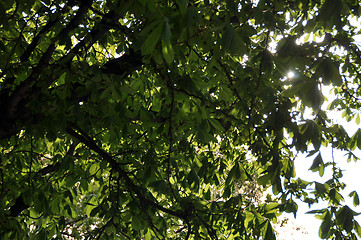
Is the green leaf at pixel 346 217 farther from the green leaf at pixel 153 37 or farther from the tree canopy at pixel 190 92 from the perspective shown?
the green leaf at pixel 153 37

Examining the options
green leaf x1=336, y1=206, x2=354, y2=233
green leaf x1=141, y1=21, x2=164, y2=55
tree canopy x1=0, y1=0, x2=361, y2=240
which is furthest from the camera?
green leaf x1=336, y1=206, x2=354, y2=233

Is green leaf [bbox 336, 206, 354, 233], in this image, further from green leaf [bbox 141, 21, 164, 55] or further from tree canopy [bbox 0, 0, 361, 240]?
green leaf [bbox 141, 21, 164, 55]

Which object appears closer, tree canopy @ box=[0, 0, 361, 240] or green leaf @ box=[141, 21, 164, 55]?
green leaf @ box=[141, 21, 164, 55]

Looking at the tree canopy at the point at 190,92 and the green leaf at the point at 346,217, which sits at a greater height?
the tree canopy at the point at 190,92

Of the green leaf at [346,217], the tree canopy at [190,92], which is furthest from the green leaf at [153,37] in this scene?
the green leaf at [346,217]

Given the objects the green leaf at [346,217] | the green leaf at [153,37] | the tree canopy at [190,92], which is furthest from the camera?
the green leaf at [346,217]

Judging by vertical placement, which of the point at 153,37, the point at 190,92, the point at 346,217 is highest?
the point at 190,92

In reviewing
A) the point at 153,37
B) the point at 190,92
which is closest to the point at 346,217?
the point at 190,92

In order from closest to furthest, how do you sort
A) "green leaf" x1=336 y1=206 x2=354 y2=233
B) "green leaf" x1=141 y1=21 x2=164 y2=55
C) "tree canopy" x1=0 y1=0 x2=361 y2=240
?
"green leaf" x1=141 y1=21 x2=164 y2=55 → "tree canopy" x1=0 y1=0 x2=361 y2=240 → "green leaf" x1=336 y1=206 x2=354 y2=233

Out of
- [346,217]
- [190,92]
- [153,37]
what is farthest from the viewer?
[190,92]

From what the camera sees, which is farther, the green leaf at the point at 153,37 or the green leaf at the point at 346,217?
the green leaf at the point at 346,217

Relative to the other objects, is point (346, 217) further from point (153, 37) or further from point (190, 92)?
point (153, 37)

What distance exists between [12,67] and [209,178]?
10.0 feet

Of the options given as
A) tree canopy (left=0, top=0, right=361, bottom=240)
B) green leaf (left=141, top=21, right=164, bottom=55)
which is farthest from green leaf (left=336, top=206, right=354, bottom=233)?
green leaf (left=141, top=21, right=164, bottom=55)
